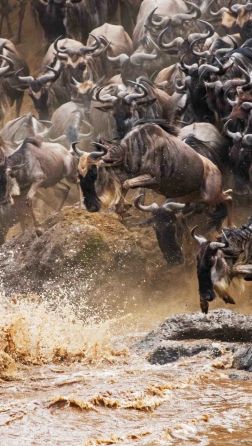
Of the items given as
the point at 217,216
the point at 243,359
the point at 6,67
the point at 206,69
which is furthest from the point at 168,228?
the point at 6,67

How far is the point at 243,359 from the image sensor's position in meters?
9.35

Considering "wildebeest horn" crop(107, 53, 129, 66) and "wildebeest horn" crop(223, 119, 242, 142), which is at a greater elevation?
"wildebeest horn" crop(223, 119, 242, 142)

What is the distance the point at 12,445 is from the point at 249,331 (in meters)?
3.77

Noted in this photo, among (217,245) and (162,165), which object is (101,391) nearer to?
(217,245)

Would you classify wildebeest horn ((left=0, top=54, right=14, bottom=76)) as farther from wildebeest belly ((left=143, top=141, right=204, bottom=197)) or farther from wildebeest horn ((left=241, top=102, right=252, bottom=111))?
wildebeest belly ((left=143, top=141, right=204, bottom=197))

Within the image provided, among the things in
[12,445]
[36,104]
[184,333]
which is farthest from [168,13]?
[12,445]

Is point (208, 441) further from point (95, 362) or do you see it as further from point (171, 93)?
point (171, 93)

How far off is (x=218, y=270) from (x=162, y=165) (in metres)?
2.10

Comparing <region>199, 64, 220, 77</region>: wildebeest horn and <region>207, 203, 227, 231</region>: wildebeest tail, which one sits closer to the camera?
<region>207, 203, 227, 231</region>: wildebeest tail

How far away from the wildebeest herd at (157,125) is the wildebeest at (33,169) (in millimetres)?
15

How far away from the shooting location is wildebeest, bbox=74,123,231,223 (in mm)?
13312

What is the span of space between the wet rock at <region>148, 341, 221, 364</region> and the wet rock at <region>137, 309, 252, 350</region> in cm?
44

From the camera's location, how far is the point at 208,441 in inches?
281

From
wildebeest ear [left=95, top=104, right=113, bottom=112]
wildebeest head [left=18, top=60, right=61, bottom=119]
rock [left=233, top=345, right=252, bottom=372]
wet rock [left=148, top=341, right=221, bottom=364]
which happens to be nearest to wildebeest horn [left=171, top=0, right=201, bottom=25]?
wildebeest head [left=18, top=60, right=61, bottom=119]
